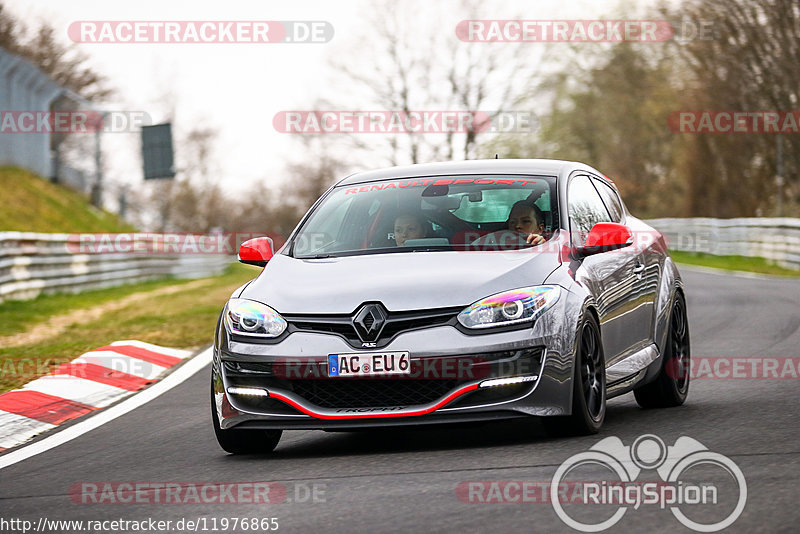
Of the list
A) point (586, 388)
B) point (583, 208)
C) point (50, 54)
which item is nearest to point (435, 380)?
point (586, 388)

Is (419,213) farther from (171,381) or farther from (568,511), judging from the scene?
(171,381)

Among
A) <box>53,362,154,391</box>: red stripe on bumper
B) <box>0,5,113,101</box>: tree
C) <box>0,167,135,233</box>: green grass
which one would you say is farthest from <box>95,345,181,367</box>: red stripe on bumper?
<box>0,5,113,101</box>: tree

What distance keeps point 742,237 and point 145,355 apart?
86.2ft

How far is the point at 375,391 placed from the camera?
22.2ft

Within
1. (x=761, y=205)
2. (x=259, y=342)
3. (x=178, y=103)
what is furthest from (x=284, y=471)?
(x=178, y=103)

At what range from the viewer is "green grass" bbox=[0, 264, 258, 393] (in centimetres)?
1247

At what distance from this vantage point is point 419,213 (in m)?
7.90

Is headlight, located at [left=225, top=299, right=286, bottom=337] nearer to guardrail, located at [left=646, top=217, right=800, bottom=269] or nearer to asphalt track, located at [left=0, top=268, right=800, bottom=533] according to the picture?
asphalt track, located at [left=0, top=268, right=800, bottom=533]

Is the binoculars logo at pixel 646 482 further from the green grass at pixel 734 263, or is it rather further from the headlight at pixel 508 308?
the green grass at pixel 734 263

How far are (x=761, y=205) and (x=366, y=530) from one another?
41.2 meters

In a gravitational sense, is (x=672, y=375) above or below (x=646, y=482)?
below

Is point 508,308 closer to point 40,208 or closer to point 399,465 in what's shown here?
point 399,465

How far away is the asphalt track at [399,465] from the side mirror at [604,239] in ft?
3.22

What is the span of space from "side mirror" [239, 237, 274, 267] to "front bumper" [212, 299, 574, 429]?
108 cm
